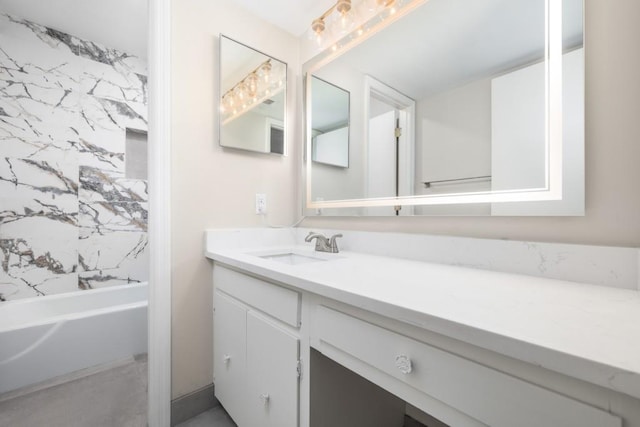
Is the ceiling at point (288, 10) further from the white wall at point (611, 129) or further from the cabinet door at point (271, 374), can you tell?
the cabinet door at point (271, 374)

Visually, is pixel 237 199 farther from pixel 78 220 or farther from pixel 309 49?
pixel 78 220

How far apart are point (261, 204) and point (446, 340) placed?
126cm

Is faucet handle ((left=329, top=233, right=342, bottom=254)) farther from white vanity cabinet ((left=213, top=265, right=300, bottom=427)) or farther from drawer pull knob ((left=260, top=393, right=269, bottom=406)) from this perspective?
drawer pull knob ((left=260, top=393, right=269, bottom=406))

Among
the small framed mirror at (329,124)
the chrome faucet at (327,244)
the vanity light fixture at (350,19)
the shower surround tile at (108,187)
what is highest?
the vanity light fixture at (350,19)

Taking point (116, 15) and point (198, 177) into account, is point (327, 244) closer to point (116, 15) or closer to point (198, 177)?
point (198, 177)

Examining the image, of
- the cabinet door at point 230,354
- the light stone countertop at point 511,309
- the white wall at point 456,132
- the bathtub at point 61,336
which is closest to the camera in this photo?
the light stone countertop at point 511,309

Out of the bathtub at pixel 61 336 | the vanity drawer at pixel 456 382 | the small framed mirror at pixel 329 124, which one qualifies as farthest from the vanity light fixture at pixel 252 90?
the bathtub at pixel 61 336

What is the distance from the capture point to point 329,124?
156 centimetres

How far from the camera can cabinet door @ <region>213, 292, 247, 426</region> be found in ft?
3.64

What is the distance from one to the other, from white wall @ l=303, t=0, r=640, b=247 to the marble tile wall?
10.0ft

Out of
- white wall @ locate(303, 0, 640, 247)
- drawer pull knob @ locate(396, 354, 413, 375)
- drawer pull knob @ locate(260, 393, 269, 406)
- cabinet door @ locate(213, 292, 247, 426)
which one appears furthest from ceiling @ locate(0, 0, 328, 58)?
drawer pull knob @ locate(260, 393, 269, 406)

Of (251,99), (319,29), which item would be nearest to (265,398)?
(251,99)

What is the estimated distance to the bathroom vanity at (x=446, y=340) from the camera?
372 mm

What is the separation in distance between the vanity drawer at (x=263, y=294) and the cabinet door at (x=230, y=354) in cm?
6
